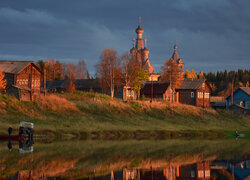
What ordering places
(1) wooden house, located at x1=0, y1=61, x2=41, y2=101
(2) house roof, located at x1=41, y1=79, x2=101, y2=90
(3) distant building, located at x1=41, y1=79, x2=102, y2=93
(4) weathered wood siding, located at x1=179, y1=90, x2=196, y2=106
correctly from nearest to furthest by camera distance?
(1) wooden house, located at x1=0, y1=61, x2=41, y2=101
(3) distant building, located at x1=41, y1=79, x2=102, y2=93
(2) house roof, located at x1=41, y1=79, x2=101, y2=90
(4) weathered wood siding, located at x1=179, y1=90, x2=196, y2=106

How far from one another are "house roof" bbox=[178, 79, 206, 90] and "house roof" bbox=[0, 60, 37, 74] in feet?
134

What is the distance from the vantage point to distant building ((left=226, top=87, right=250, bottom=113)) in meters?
96.5

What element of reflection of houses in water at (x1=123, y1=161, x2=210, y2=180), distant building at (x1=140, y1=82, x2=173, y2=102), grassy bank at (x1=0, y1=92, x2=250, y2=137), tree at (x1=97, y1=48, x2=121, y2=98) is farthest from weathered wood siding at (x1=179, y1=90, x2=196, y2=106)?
reflection of houses in water at (x1=123, y1=161, x2=210, y2=180)

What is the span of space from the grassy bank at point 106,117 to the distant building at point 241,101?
39.8 ft

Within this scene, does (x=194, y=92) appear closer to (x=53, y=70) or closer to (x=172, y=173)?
(x=53, y=70)

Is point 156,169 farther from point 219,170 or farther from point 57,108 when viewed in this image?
point 57,108

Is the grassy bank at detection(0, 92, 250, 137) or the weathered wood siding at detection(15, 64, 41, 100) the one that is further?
the weathered wood siding at detection(15, 64, 41, 100)

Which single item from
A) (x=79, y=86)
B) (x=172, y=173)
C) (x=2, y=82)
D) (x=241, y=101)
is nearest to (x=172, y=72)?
(x=241, y=101)

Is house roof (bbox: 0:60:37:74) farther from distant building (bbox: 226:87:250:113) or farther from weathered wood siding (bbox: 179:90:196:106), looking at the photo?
distant building (bbox: 226:87:250:113)

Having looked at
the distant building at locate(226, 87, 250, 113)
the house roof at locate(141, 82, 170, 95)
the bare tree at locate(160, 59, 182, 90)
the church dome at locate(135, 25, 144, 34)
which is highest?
the church dome at locate(135, 25, 144, 34)

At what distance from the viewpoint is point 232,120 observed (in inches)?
3159

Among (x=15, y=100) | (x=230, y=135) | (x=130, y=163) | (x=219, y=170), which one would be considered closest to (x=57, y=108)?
(x=15, y=100)

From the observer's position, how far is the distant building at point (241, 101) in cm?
9650

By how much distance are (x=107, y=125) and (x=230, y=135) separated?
1937 centimetres
